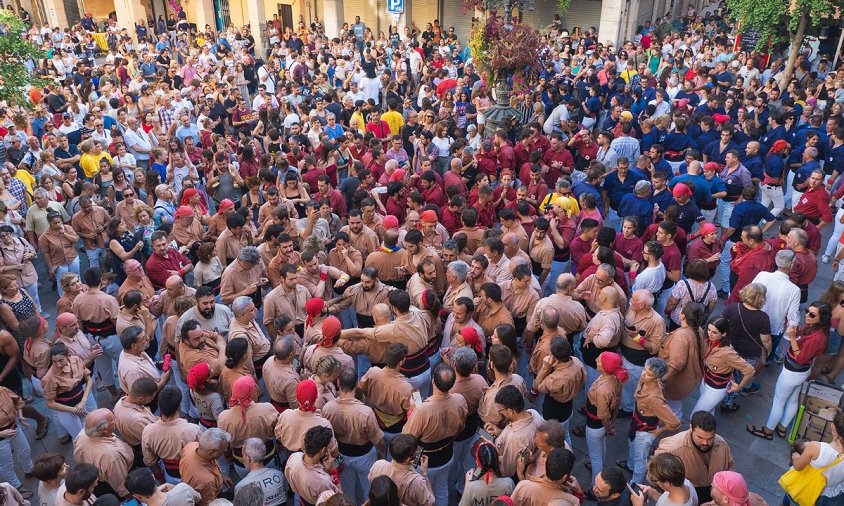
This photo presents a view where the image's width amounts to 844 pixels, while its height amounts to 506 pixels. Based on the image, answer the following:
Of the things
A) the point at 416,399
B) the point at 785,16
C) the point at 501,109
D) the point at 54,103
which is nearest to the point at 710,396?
the point at 416,399

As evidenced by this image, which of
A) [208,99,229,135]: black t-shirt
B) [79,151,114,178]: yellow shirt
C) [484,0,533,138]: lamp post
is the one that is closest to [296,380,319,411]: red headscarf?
[79,151,114,178]: yellow shirt

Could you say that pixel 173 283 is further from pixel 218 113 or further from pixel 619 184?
pixel 218 113

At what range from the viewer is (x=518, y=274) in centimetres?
615

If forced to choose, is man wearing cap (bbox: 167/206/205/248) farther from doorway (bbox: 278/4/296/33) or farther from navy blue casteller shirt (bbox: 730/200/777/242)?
doorway (bbox: 278/4/296/33)

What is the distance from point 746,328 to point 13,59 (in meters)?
8.92

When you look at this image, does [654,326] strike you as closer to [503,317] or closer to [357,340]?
[503,317]

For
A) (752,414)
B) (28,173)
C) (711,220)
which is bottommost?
(752,414)

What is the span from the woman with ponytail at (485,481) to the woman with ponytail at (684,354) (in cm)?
198

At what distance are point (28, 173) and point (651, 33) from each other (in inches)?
799

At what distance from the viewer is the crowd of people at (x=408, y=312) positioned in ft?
14.7

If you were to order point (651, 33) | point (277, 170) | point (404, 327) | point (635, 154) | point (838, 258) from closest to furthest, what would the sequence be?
point (404, 327), point (838, 258), point (277, 170), point (635, 154), point (651, 33)

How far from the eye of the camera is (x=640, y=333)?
5.83 m

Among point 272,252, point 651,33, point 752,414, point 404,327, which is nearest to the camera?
point 404,327

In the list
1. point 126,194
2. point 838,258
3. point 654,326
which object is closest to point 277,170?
point 126,194
